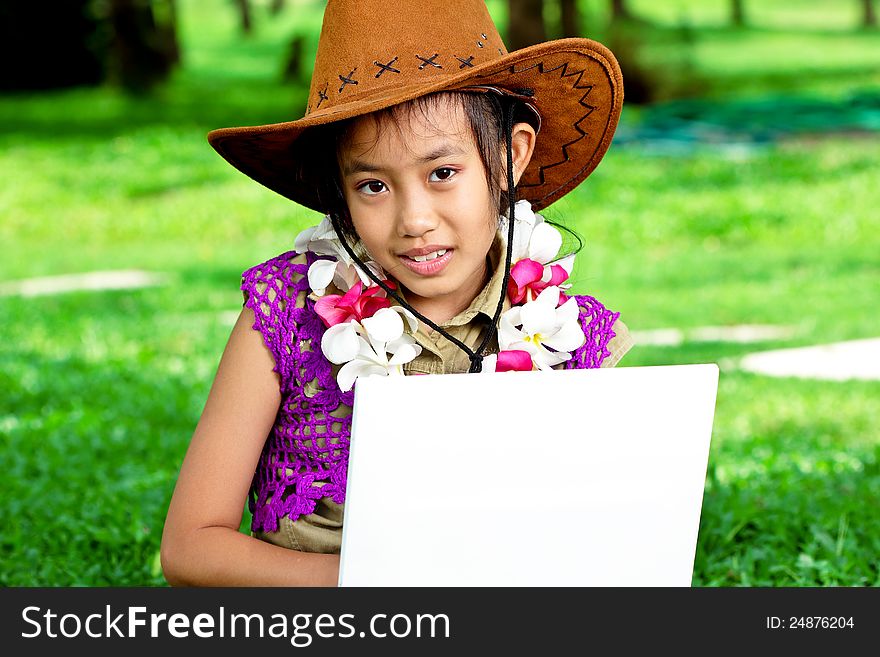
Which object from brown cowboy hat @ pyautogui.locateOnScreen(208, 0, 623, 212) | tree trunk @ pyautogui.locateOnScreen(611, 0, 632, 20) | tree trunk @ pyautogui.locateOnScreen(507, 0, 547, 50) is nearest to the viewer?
brown cowboy hat @ pyautogui.locateOnScreen(208, 0, 623, 212)

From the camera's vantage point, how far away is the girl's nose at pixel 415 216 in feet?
6.90

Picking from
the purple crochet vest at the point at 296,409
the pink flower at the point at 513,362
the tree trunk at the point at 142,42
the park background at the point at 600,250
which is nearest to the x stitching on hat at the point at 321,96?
the purple crochet vest at the point at 296,409

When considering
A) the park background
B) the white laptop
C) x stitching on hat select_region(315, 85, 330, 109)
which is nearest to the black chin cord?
x stitching on hat select_region(315, 85, 330, 109)

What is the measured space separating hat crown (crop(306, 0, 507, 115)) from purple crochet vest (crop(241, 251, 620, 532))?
1.13 feet

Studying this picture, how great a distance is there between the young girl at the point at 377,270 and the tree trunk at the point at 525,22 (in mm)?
13174

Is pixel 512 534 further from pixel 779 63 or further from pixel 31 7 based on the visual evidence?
pixel 31 7

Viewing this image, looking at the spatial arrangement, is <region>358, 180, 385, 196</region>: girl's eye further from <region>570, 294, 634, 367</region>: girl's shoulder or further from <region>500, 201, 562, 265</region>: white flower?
<region>570, 294, 634, 367</region>: girl's shoulder

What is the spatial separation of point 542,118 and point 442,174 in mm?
349

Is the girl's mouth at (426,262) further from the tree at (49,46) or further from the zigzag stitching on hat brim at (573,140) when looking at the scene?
the tree at (49,46)

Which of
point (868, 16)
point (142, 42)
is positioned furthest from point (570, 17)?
point (142, 42)

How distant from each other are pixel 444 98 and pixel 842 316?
6.13 meters

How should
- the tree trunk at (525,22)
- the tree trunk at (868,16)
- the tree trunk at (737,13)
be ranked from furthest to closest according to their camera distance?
the tree trunk at (737,13) → the tree trunk at (868,16) → the tree trunk at (525,22)

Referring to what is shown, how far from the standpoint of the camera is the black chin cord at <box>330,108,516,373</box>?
7.31 feet

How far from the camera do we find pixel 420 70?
216cm
